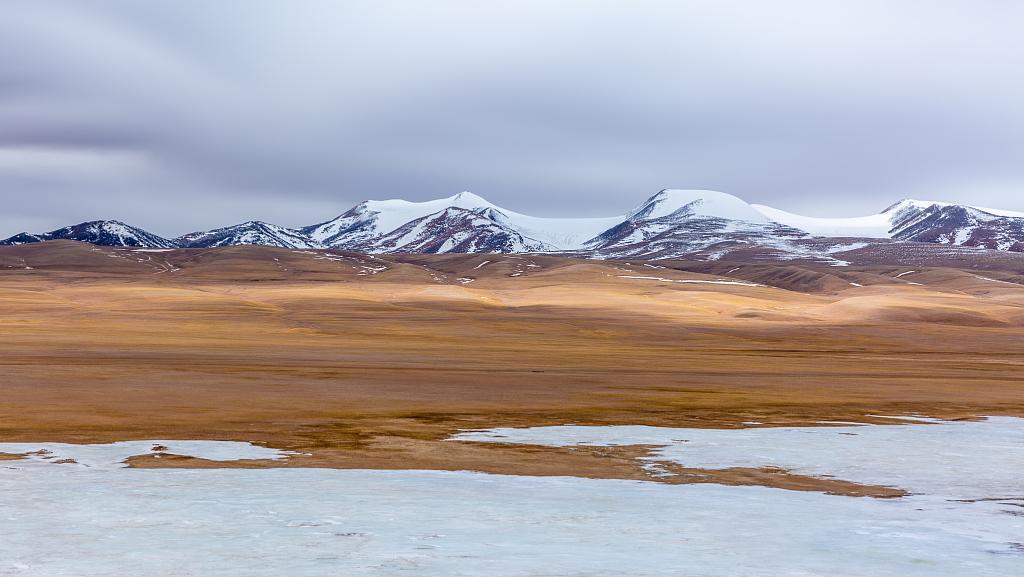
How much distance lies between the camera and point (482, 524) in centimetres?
1341

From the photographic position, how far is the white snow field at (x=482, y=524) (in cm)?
1104

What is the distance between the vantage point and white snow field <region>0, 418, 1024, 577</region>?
11.0 metres

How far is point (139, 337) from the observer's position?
203ft

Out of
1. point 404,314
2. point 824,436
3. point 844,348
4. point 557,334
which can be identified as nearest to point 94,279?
point 404,314

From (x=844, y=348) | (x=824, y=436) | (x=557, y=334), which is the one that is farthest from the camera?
(x=557, y=334)

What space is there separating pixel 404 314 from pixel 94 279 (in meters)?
99.4

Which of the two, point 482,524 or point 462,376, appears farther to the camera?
point 462,376

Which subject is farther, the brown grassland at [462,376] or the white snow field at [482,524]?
the brown grassland at [462,376]

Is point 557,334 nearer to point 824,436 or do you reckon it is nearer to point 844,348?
point 844,348

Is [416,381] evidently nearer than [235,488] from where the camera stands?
No

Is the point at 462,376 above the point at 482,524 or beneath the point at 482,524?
beneath

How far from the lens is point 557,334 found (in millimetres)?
79000

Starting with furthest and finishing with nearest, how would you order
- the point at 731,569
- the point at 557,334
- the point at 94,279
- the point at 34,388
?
1. the point at 94,279
2. the point at 557,334
3. the point at 34,388
4. the point at 731,569

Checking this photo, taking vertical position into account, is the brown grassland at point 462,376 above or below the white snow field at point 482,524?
below
